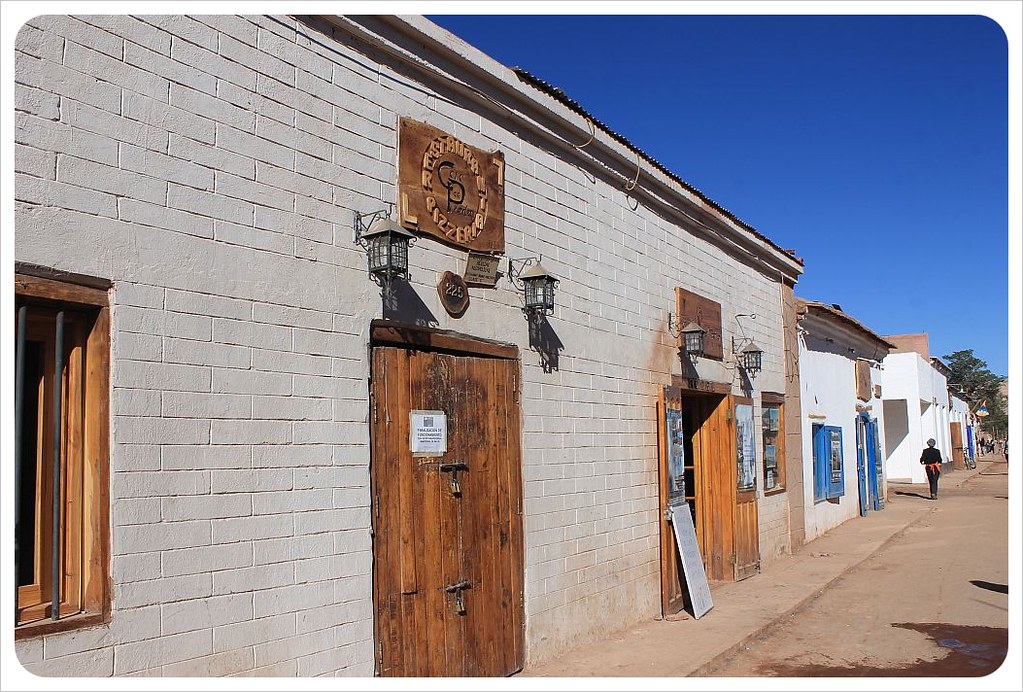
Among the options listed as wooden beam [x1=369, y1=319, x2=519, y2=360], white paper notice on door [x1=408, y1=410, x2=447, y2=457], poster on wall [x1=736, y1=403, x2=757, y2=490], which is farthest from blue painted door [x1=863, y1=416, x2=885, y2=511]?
white paper notice on door [x1=408, y1=410, x2=447, y2=457]

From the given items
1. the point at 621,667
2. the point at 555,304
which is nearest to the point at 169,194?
the point at 555,304

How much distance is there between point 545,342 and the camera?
703 cm

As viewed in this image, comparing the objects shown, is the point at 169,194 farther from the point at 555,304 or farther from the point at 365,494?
the point at 555,304

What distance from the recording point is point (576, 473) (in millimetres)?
7375

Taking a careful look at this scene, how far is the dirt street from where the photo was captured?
6898mm

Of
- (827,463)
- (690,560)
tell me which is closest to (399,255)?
(690,560)

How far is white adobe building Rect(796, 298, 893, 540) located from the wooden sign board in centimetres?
547

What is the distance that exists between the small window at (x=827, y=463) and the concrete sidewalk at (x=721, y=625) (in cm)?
92

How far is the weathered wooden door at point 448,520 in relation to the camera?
5.36 metres

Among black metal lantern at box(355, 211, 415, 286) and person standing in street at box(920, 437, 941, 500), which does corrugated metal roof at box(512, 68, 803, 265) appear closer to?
black metal lantern at box(355, 211, 415, 286)

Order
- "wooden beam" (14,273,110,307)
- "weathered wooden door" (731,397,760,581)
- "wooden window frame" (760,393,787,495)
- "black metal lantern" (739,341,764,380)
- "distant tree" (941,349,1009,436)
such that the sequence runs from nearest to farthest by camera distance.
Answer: "wooden beam" (14,273,110,307) < "weathered wooden door" (731,397,760,581) < "black metal lantern" (739,341,764,380) < "wooden window frame" (760,393,787,495) < "distant tree" (941,349,1009,436)

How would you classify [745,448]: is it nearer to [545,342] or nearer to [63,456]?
[545,342]

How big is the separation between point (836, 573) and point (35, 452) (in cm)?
979

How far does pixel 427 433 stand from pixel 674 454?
409 cm
